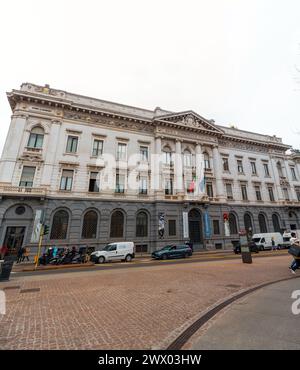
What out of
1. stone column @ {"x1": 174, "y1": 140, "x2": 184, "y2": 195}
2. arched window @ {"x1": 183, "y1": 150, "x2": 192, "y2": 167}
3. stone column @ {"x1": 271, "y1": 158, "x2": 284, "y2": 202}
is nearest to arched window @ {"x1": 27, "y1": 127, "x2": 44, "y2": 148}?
stone column @ {"x1": 174, "y1": 140, "x2": 184, "y2": 195}

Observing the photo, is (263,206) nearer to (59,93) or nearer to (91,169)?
(91,169)

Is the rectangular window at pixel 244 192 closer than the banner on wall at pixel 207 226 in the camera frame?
No

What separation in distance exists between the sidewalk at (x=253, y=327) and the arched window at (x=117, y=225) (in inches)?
692

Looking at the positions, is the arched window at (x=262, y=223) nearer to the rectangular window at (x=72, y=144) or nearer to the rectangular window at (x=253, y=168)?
the rectangular window at (x=253, y=168)

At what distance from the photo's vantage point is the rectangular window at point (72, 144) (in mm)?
22731

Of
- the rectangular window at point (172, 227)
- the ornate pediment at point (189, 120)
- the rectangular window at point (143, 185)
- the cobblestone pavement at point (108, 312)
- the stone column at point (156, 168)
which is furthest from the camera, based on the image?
the ornate pediment at point (189, 120)

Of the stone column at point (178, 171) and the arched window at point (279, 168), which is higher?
the arched window at point (279, 168)

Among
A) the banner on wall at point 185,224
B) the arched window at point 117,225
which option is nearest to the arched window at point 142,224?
the arched window at point 117,225

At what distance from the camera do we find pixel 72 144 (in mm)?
23000

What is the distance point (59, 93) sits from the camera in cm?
2334

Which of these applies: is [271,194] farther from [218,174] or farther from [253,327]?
[253,327]

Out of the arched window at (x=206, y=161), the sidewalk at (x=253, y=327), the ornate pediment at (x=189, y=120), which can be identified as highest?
the ornate pediment at (x=189, y=120)

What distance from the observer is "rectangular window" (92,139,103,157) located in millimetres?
23688

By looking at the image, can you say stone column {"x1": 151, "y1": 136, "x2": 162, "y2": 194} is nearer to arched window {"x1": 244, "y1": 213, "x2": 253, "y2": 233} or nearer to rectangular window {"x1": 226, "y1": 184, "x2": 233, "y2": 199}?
rectangular window {"x1": 226, "y1": 184, "x2": 233, "y2": 199}
